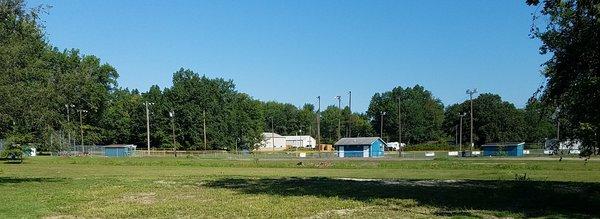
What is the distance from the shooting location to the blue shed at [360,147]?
98.7m

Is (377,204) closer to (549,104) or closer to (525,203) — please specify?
(525,203)

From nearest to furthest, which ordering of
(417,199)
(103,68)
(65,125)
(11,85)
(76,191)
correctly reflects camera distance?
(417,199) < (76,191) < (11,85) < (65,125) < (103,68)

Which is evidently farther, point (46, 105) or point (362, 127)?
point (362, 127)

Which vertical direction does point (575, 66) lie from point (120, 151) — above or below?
above

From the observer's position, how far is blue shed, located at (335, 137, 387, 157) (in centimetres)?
9869

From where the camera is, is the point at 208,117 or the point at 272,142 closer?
the point at 208,117

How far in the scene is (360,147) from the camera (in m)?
99.6

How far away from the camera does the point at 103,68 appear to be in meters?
122

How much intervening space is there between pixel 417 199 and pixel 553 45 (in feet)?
24.0

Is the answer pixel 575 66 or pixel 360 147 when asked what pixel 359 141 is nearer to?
pixel 360 147

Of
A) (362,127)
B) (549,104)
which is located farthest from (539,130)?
(549,104)

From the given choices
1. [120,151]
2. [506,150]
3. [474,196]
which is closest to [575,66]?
[474,196]

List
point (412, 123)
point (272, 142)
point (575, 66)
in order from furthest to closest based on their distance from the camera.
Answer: point (272, 142) < point (412, 123) < point (575, 66)

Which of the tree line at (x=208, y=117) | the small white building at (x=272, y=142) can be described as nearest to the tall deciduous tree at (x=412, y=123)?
the tree line at (x=208, y=117)
